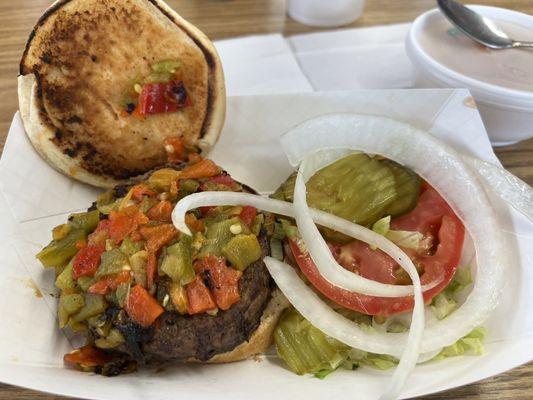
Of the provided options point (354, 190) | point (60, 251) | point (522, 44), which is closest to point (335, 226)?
point (354, 190)

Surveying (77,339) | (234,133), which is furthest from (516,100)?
(77,339)

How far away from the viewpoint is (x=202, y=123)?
2.67m

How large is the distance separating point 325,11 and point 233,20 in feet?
2.65

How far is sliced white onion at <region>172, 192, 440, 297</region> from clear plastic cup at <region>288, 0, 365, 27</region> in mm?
2677

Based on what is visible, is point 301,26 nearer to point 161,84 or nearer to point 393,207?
point 161,84

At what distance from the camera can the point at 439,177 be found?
2430 mm

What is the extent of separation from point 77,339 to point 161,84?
1279mm

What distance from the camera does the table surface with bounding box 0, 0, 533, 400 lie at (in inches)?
130

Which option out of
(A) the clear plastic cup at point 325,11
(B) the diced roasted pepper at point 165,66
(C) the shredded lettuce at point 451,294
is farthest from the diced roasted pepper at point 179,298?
(A) the clear plastic cup at point 325,11

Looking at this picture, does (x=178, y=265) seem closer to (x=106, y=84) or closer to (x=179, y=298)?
(x=179, y=298)

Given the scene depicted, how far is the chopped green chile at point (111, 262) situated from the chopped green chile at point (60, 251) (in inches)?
7.6

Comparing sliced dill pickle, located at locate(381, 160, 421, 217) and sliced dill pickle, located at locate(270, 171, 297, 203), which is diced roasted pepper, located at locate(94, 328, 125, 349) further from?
sliced dill pickle, located at locate(381, 160, 421, 217)

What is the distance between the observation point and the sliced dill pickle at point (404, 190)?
246cm

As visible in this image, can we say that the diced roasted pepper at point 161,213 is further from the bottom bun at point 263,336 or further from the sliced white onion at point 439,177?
the sliced white onion at point 439,177
